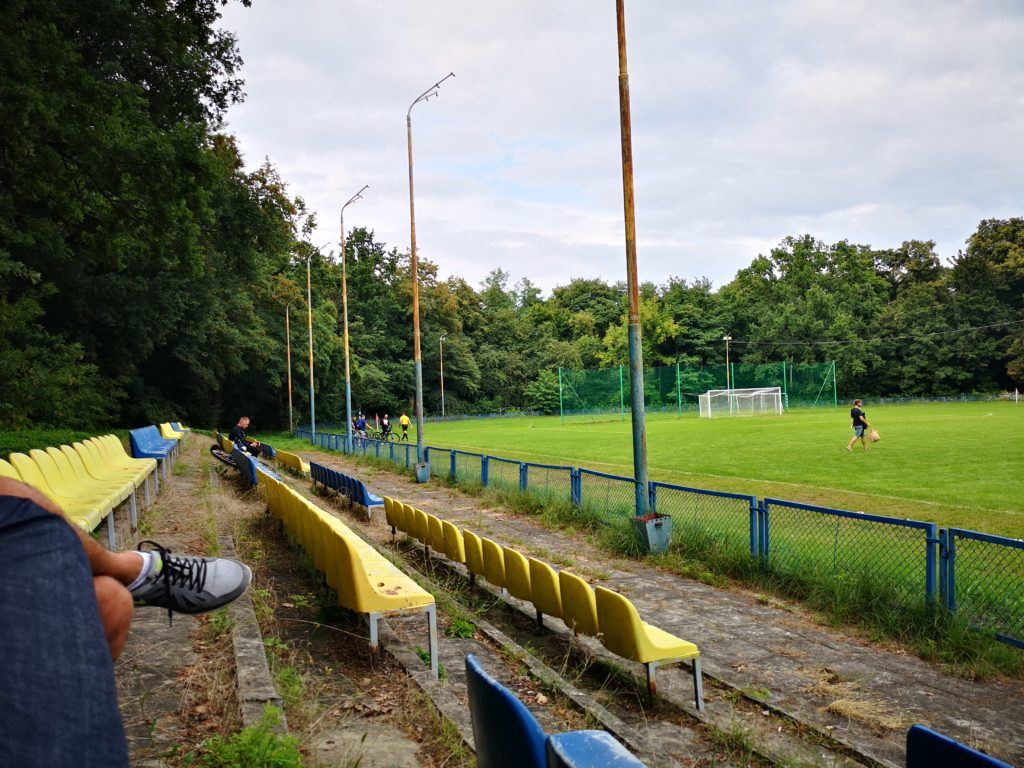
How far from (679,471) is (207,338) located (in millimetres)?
31196

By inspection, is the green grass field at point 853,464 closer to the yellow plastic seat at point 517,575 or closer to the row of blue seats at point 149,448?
the yellow plastic seat at point 517,575

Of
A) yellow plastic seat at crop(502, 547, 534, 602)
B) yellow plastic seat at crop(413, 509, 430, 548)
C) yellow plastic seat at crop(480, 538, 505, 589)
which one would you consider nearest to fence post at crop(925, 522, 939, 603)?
yellow plastic seat at crop(502, 547, 534, 602)

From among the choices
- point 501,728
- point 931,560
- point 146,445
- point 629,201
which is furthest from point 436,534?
point 146,445

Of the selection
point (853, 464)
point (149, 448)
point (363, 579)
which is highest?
point (149, 448)

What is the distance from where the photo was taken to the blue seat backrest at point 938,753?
172 cm

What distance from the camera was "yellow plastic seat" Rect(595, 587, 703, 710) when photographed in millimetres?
4824

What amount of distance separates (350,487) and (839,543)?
7600mm

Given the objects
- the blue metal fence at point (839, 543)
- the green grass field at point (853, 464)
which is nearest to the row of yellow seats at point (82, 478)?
the blue metal fence at point (839, 543)

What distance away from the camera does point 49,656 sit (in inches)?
50.6

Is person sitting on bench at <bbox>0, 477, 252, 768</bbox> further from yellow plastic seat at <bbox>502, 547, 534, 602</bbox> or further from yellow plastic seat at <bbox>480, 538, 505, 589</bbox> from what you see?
yellow plastic seat at <bbox>480, 538, 505, 589</bbox>

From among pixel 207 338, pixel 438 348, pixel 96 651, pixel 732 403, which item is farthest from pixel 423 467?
pixel 438 348

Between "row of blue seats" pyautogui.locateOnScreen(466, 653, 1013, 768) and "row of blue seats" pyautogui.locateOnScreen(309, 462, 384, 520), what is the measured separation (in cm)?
986

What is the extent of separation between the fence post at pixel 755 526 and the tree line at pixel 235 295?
11.5 meters

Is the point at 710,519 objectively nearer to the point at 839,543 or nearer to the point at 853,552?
the point at 839,543
